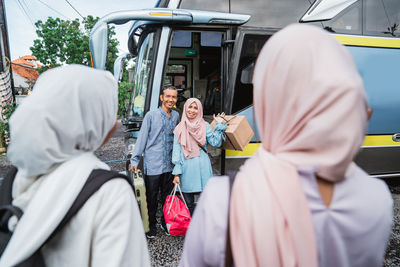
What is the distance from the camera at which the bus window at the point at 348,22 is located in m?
3.81

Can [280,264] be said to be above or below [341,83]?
below

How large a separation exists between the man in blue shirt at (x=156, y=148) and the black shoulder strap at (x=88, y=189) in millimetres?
2151

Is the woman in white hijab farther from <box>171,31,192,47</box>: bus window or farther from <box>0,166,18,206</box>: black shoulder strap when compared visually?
<box>171,31,192,47</box>: bus window

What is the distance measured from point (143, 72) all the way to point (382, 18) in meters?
4.13

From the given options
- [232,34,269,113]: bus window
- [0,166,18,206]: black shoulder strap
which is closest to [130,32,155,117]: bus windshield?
[232,34,269,113]: bus window

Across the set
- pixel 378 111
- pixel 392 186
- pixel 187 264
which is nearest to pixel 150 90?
pixel 187 264

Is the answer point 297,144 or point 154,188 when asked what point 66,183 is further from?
point 154,188

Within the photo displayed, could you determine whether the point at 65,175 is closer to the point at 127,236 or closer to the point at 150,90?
the point at 127,236

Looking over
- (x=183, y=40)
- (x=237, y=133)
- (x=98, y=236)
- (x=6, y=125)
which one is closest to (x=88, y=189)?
(x=98, y=236)

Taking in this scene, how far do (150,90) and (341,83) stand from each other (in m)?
2.94

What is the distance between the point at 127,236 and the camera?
900 mm

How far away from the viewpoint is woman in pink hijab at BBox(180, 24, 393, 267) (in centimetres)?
71

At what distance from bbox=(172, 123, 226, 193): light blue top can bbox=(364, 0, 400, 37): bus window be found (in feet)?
10.4

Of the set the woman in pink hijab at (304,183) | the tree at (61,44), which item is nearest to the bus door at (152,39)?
the woman in pink hijab at (304,183)
